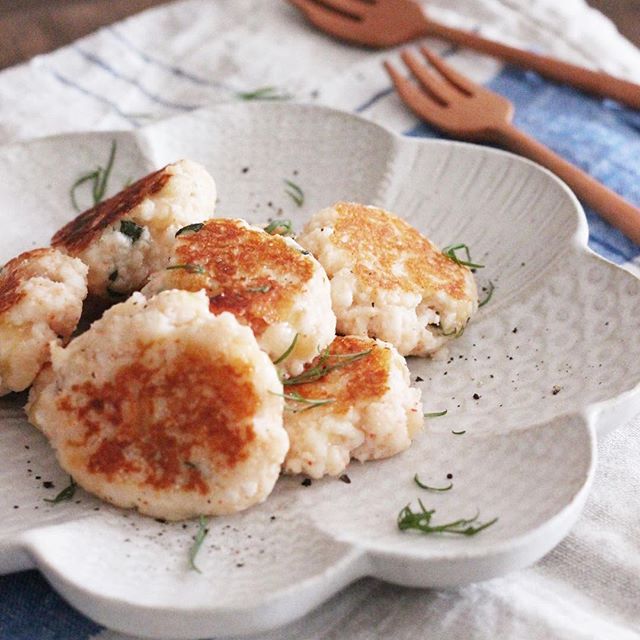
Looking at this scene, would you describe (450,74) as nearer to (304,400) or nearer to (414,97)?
(414,97)

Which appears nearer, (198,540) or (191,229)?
(198,540)

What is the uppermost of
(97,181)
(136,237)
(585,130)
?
(585,130)

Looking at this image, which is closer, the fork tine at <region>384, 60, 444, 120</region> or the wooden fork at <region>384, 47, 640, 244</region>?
the wooden fork at <region>384, 47, 640, 244</region>

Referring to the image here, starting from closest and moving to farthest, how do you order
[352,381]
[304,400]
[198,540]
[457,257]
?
[198,540] < [304,400] < [352,381] < [457,257]

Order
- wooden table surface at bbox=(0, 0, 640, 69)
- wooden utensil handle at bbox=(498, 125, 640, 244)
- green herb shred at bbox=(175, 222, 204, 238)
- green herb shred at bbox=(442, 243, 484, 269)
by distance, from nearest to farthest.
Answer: green herb shred at bbox=(175, 222, 204, 238), green herb shred at bbox=(442, 243, 484, 269), wooden utensil handle at bbox=(498, 125, 640, 244), wooden table surface at bbox=(0, 0, 640, 69)

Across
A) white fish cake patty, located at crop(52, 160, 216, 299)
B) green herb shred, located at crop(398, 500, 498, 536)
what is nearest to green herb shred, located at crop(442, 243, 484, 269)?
white fish cake patty, located at crop(52, 160, 216, 299)

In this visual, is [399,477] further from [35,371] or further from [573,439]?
[35,371]

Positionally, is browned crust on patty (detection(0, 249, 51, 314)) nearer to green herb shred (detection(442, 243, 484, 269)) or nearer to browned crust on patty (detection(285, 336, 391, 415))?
browned crust on patty (detection(285, 336, 391, 415))

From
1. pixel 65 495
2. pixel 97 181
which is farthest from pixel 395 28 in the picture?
pixel 65 495
